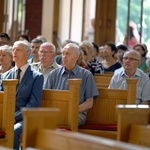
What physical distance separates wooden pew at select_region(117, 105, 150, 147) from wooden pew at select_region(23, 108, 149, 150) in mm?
392

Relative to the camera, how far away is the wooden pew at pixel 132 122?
11.1 ft

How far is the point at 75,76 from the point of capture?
5844mm

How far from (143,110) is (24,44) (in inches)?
99.9

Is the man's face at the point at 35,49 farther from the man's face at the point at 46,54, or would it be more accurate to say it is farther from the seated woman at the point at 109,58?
the seated woman at the point at 109,58

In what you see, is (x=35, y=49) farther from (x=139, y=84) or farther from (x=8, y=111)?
(x=8, y=111)

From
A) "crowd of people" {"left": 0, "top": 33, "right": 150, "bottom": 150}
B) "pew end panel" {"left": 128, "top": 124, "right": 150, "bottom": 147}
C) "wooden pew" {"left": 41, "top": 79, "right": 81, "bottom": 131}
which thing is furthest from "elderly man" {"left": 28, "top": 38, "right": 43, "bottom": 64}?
"pew end panel" {"left": 128, "top": 124, "right": 150, "bottom": 147}

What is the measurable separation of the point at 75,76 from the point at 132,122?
2.35 m

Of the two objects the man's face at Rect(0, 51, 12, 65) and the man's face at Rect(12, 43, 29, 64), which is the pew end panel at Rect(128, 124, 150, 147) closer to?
the man's face at Rect(12, 43, 29, 64)

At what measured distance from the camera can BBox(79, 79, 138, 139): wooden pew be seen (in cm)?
559

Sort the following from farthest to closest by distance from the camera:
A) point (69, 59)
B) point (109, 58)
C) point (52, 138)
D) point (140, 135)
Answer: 1. point (109, 58)
2. point (69, 59)
3. point (140, 135)
4. point (52, 138)

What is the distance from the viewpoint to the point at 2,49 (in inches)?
248

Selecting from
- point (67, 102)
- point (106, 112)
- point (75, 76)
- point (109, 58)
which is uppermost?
point (109, 58)

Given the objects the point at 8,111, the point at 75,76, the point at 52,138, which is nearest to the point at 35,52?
the point at 75,76

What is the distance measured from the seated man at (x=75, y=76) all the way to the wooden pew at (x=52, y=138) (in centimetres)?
229
